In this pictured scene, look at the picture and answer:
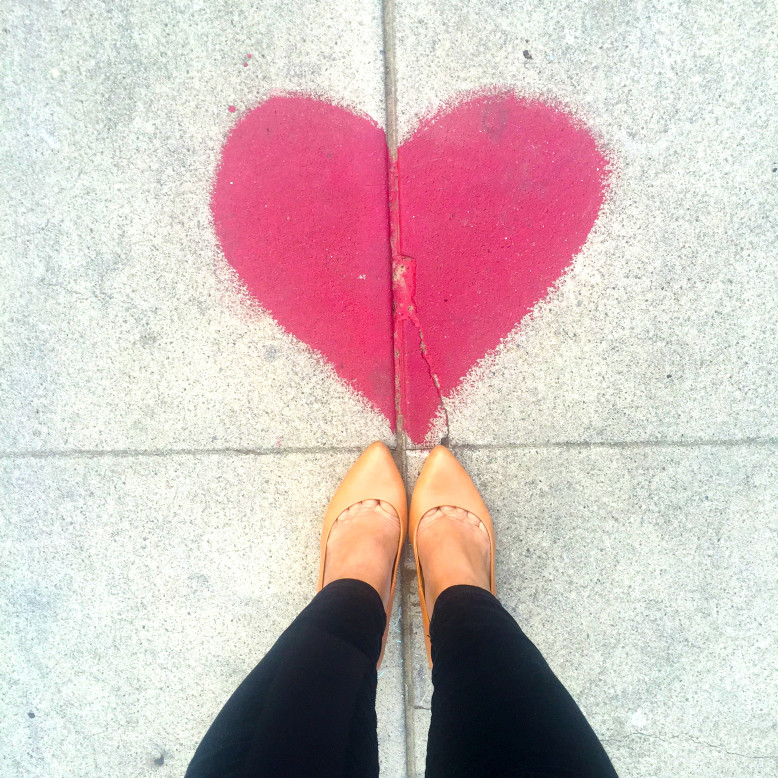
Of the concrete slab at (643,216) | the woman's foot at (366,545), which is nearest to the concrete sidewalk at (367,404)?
the concrete slab at (643,216)

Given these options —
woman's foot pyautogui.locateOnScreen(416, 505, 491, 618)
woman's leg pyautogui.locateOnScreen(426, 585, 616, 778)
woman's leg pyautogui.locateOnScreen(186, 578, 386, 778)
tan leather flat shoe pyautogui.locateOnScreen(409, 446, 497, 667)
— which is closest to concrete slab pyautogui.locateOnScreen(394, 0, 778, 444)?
tan leather flat shoe pyautogui.locateOnScreen(409, 446, 497, 667)

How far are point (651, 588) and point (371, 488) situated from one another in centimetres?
105

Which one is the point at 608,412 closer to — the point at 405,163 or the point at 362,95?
the point at 405,163

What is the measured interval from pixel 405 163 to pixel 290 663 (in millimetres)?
1560

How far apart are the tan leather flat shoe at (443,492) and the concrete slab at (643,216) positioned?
4.5 inches

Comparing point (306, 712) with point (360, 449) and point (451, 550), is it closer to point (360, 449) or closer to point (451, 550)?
point (451, 550)

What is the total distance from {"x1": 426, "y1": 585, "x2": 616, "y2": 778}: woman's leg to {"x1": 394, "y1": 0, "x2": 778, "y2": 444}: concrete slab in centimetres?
67

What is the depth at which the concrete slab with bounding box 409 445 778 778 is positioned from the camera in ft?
5.66

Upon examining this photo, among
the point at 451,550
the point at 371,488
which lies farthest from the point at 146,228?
the point at 451,550

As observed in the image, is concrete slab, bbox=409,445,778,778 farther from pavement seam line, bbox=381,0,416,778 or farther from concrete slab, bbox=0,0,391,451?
concrete slab, bbox=0,0,391,451

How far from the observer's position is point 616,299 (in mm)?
1703

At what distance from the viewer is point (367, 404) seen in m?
1.74

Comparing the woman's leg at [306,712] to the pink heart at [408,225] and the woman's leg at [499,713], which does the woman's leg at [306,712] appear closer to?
Answer: the woman's leg at [499,713]

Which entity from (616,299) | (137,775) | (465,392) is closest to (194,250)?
(465,392)
